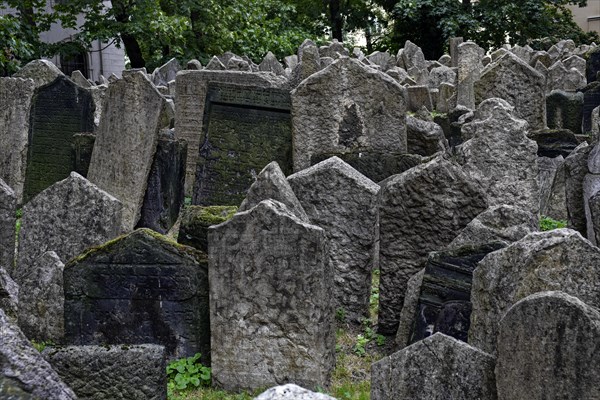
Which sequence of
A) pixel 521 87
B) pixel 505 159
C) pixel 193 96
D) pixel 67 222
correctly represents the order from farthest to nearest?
pixel 521 87
pixel 193 96
pixel 505 159
pixel 67 222

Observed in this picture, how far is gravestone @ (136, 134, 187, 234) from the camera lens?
10.3 metres

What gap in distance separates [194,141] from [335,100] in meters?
2.40

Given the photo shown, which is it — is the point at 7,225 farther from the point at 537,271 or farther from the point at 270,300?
the point at 537,271

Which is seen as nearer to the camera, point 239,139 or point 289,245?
point 289,245

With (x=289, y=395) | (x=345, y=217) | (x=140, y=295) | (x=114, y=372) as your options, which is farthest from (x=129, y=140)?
(x=289, y=395)

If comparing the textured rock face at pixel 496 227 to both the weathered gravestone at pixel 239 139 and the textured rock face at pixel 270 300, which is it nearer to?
the textured rock face at pixel 270 300

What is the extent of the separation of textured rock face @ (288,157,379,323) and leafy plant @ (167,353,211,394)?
1.29 meters

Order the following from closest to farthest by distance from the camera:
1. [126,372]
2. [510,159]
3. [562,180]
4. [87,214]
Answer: [126,372]
[87,214]
[510,159]
[562,180]

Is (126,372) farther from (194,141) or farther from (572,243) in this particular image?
(194,141)

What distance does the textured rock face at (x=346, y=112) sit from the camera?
1010 cm

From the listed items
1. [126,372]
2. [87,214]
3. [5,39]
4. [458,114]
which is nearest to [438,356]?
[126,372]

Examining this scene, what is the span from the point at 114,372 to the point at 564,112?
10926mm

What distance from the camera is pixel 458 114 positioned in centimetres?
1368

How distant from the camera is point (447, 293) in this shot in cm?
604
